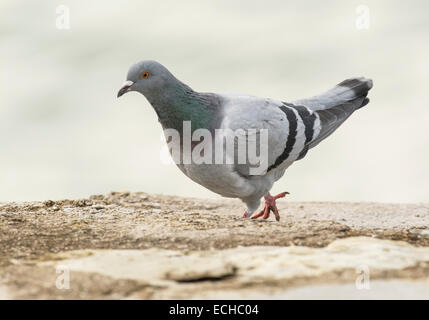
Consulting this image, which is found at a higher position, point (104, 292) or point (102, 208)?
point (102, 208)

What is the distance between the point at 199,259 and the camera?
14.5 feet

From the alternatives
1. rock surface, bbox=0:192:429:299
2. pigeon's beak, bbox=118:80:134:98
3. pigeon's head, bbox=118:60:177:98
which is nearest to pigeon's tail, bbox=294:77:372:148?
rock surface, bbox=0:192:429:299

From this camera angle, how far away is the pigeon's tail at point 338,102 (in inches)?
303

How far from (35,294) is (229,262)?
1283 mm

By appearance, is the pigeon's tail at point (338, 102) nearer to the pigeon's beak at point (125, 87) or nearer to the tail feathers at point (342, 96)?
the tail feathers at point (342, 96)

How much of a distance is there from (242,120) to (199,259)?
2.50m

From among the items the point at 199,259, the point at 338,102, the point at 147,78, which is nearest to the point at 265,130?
the point at 147,78

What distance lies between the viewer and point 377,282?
401 cm

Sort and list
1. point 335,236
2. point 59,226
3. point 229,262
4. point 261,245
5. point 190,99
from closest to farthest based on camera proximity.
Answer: point 229,262, point 261,245, point 335,236, point 59,226, point 190,99

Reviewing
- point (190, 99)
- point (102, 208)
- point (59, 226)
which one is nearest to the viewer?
point (59, 226)

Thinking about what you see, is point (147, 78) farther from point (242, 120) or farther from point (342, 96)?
point (342, 96)
